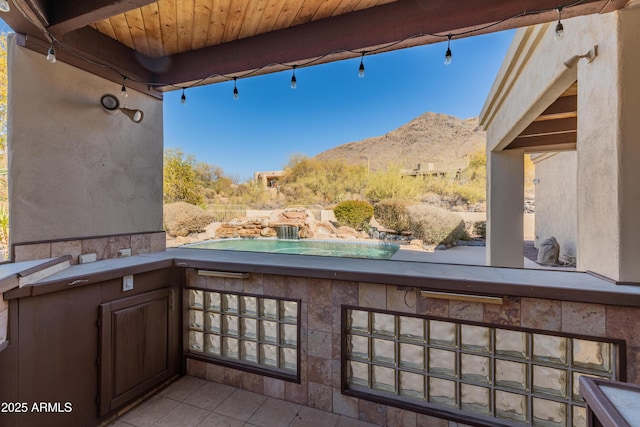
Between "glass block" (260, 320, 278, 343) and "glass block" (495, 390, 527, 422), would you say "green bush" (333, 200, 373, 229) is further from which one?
"glass block" (495, 390, 527, 422)

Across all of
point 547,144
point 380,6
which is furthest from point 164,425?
point 547,144

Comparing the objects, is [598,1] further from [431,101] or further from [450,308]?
[431,101]

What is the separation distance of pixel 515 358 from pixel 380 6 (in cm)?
246

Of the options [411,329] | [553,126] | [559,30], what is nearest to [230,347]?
[411,329]

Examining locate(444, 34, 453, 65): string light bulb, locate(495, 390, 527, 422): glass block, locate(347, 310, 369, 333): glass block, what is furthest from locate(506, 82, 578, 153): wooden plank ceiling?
locate(347, 310, 369, 333): glass block

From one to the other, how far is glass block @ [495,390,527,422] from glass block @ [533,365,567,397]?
0.11 metres

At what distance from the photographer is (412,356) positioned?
6.04 feet

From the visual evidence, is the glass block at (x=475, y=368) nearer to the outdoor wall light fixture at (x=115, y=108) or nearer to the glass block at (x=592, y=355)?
the glass block at (x=592, y=355)

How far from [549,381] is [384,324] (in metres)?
0.94

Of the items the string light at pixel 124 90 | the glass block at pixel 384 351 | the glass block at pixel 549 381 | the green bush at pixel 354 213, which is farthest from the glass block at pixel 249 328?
the green bush at pixel 354 213

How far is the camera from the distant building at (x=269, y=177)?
49.5 feet

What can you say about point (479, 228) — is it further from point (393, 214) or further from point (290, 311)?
point (290, 311)

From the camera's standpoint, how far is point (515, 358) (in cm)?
161

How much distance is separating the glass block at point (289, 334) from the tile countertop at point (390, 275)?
1.58 feet
